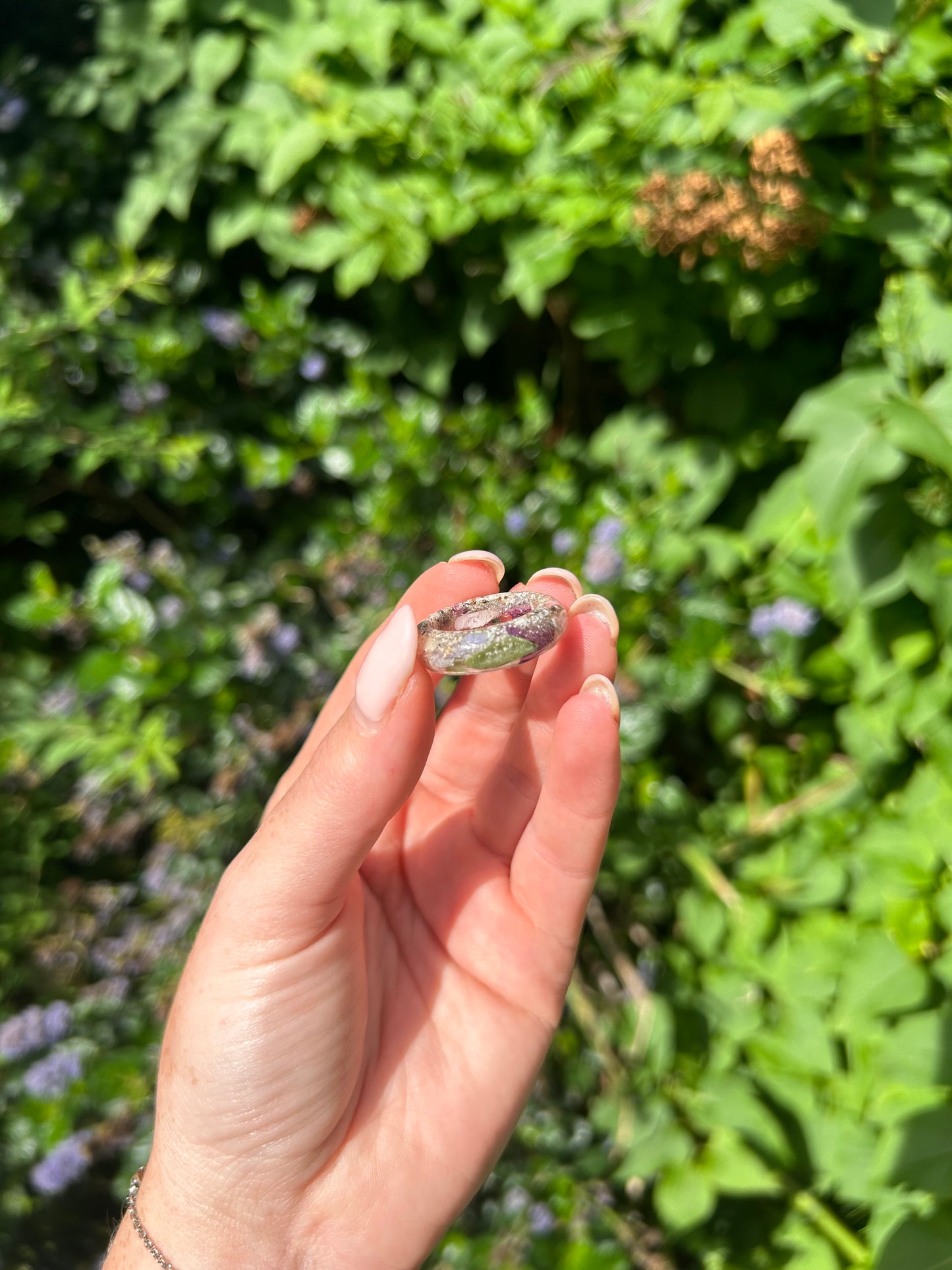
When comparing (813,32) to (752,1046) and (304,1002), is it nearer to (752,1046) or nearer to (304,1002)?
(304,1002)

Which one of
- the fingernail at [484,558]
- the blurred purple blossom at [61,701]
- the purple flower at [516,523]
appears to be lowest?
the blurred purple blossom at [61,701]

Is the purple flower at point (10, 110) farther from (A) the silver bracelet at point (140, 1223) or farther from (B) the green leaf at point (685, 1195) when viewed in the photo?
(B) the green leaf at point (685, 1195)

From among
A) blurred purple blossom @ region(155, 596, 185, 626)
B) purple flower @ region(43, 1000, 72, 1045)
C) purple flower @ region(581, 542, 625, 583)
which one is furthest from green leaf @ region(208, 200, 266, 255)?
purple flower @ region(43, 1000, 72, 1045)

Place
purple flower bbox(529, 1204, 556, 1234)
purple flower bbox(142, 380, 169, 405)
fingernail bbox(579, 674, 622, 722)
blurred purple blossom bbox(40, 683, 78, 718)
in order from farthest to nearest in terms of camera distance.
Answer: purple flower bbox(142, 380, 169, 405) → blurred purple blossom bbox(40, 683, 78, 718) → purple flower bbox(529, 1204, 556, 1234) → fingernail bbox(579, 674, 622, 722)

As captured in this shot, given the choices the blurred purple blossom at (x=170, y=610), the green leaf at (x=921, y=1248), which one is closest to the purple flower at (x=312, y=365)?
the blurred purple blossom at (x=170, y=610)

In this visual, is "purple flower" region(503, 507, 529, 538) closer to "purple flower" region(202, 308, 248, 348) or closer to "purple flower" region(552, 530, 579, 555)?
"purple flower" region(552, 530, 579, 555)
